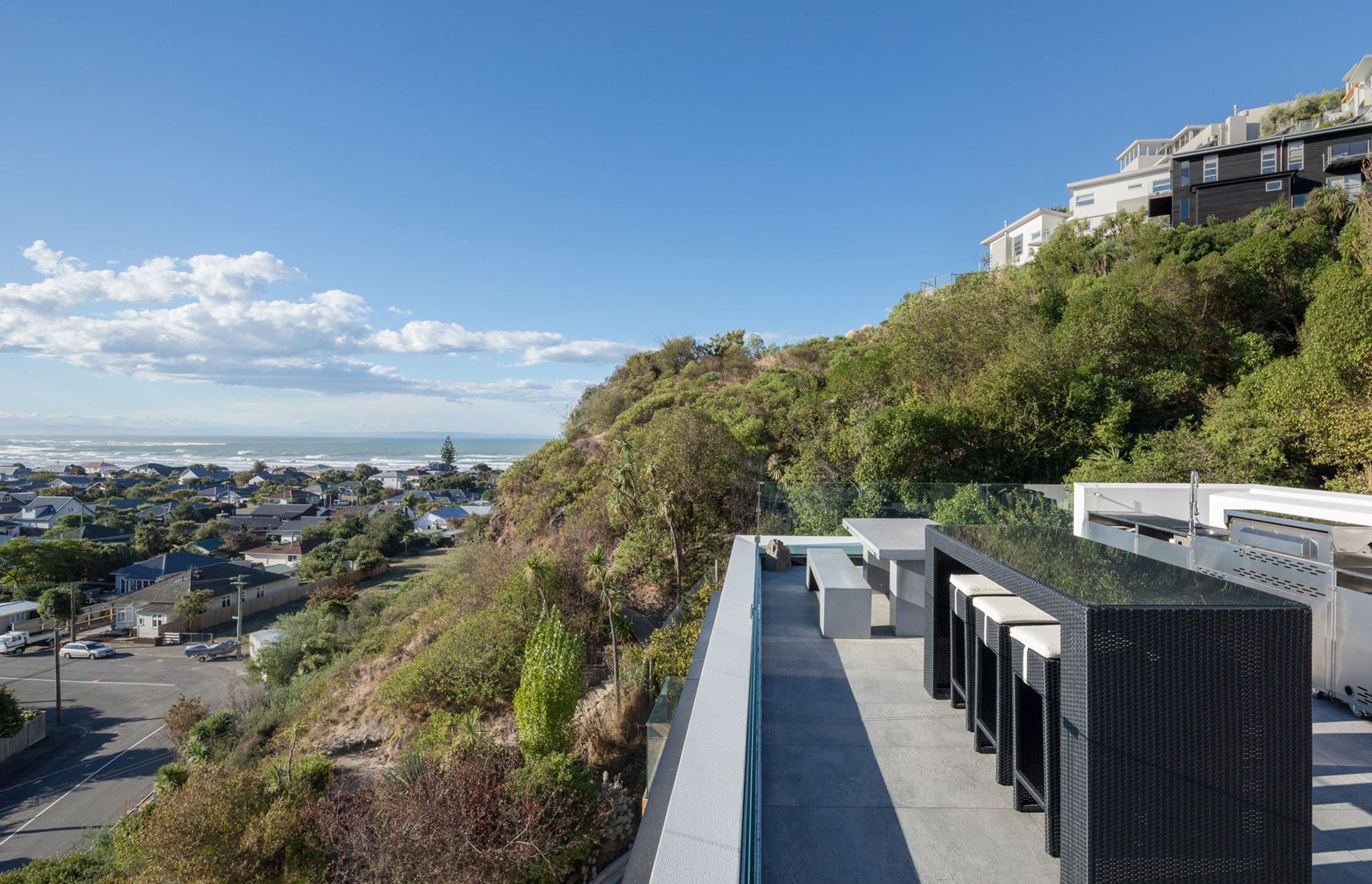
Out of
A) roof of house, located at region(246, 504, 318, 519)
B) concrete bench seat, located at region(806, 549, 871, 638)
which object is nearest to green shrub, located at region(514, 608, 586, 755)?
concrete bench seat, located at region(806, 549, 871, 638)

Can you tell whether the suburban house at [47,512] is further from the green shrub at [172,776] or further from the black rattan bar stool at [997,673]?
the black rattan bar stool at [997,673]

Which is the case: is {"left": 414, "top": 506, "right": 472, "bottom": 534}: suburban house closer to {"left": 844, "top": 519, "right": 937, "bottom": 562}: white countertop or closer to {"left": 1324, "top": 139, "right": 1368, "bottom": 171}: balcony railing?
{"left": 844, "top": 519, "right": 937, "bottom": 562}: white countertop

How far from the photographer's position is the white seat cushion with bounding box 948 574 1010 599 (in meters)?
2.89

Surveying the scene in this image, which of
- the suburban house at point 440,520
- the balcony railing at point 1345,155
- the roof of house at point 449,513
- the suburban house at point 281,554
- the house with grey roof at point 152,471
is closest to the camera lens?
the balcony railing at point 1345,155

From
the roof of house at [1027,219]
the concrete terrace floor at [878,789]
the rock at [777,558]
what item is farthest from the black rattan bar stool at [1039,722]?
the roof of house at [1027,219]

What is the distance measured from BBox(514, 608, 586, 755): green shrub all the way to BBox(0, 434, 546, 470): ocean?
81707 mm

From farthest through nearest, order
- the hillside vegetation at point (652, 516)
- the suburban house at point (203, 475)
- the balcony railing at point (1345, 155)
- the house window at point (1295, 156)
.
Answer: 1. the suburban house at point (203, 475)
2. the house window at point (1295, 156)
3. the balcony railing at point (1345, 155)
4. the hillside vegetation at point (652, 516)

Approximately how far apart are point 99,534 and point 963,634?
203ft

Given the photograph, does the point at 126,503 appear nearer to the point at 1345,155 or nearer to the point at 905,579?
the point at 905,579

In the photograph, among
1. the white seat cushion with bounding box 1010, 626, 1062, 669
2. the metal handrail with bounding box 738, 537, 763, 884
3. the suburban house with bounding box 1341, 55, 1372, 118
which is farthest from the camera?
the suburban house with bounding box 1341, 55, 1372, 118

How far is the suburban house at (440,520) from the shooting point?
53.2m

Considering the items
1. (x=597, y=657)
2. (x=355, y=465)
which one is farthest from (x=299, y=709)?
(x=355, y=465)

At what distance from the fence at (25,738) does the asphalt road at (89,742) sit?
18 centimetres

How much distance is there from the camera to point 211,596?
98.9 feet
